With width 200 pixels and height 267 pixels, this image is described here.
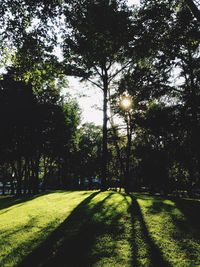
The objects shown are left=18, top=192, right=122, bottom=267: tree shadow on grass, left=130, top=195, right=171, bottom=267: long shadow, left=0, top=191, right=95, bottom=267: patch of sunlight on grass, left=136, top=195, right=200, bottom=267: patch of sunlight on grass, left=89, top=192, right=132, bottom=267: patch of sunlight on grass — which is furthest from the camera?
left=0, top=191, right=95, bottom=267: patch of sunlight on grass

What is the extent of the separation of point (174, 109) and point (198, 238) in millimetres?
11130

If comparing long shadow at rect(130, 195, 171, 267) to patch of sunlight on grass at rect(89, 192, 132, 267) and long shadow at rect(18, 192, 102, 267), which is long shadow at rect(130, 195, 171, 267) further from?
long shadow at rect(18, 192, 102, 267)

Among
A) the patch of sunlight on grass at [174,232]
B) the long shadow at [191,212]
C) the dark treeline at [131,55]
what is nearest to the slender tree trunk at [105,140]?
the dark treeline at [131,55]

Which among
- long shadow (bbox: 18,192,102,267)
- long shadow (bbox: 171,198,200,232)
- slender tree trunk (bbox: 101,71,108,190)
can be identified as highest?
slender tree trunk (bbox: 101,71,108,190)

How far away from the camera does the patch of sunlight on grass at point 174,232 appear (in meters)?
7.15

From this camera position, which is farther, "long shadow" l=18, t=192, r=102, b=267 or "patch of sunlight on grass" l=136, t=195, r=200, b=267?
"long shadow" l=18, t=192, r=102, b=267

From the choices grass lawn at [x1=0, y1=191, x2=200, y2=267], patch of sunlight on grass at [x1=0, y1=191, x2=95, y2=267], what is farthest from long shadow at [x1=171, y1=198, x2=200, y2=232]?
patch of sunlight on grass at [x1=0, y1=191, x2=95, y2=267]

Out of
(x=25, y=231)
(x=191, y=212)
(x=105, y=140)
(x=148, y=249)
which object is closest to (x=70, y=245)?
(x=148, y=249)

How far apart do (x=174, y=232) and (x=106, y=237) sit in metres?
2.37

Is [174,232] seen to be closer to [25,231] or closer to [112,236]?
[112,236]

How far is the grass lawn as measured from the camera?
7309mm

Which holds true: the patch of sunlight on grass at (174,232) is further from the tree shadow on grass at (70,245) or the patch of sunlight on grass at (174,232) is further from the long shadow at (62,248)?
the long shadow at (62,248)

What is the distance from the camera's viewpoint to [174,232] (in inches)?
358

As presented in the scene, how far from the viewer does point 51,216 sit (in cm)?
1266
